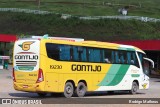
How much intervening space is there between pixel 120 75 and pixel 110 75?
2.99 ft

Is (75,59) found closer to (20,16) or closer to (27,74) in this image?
(27,74)

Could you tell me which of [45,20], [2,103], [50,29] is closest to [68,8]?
[45,20]

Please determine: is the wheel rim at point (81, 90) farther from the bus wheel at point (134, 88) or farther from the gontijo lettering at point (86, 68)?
the bus wheel at point (134, 88)

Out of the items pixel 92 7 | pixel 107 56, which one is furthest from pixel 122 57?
pixel 92 7

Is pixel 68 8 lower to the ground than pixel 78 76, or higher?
higher

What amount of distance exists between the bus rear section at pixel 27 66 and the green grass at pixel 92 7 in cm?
6725

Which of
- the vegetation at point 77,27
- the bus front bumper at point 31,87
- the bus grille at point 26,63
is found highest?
the vegetation at point 77,27

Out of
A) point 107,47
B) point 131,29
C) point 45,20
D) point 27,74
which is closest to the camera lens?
point 27,74

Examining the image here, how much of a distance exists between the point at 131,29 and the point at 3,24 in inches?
828

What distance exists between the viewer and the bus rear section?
68.1 feet

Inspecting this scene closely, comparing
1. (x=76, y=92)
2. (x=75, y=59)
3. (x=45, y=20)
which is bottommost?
(x=76, y=92)

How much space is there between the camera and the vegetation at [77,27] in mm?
71375

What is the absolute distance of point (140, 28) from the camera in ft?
250

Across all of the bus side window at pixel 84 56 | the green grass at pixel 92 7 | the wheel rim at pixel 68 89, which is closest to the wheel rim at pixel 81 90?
the wheel rim at pixel 68 89
